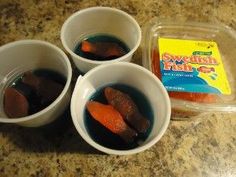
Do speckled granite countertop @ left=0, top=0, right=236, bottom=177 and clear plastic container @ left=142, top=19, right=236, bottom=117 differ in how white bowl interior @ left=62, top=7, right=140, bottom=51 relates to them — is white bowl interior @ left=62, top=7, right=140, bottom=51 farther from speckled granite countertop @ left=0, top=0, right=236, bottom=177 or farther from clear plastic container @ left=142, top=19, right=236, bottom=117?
speckled granite countertop @ left=0, top=0, right=236, bottom=177

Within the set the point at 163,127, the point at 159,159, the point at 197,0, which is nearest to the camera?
the point at 163,127

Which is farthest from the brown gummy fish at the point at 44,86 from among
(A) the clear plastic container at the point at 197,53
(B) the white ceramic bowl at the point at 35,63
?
(A) the clear plastic container at the point at 197,53

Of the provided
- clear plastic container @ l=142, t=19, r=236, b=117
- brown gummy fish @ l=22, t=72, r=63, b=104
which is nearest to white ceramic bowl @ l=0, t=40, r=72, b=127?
brown gummy fish @ l=22, t=72, r=63, b=104

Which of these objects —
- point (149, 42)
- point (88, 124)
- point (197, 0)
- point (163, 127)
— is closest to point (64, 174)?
point (88, 124)

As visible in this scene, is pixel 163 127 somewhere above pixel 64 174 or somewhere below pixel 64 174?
above

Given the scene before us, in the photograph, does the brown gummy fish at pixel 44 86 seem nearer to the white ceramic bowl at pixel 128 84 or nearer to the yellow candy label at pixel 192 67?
the white ceramic bowl at pixel 128 84

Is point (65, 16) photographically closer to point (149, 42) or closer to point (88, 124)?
point (149, 42)

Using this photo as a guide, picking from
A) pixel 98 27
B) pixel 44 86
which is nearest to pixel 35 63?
pixel 44 86
